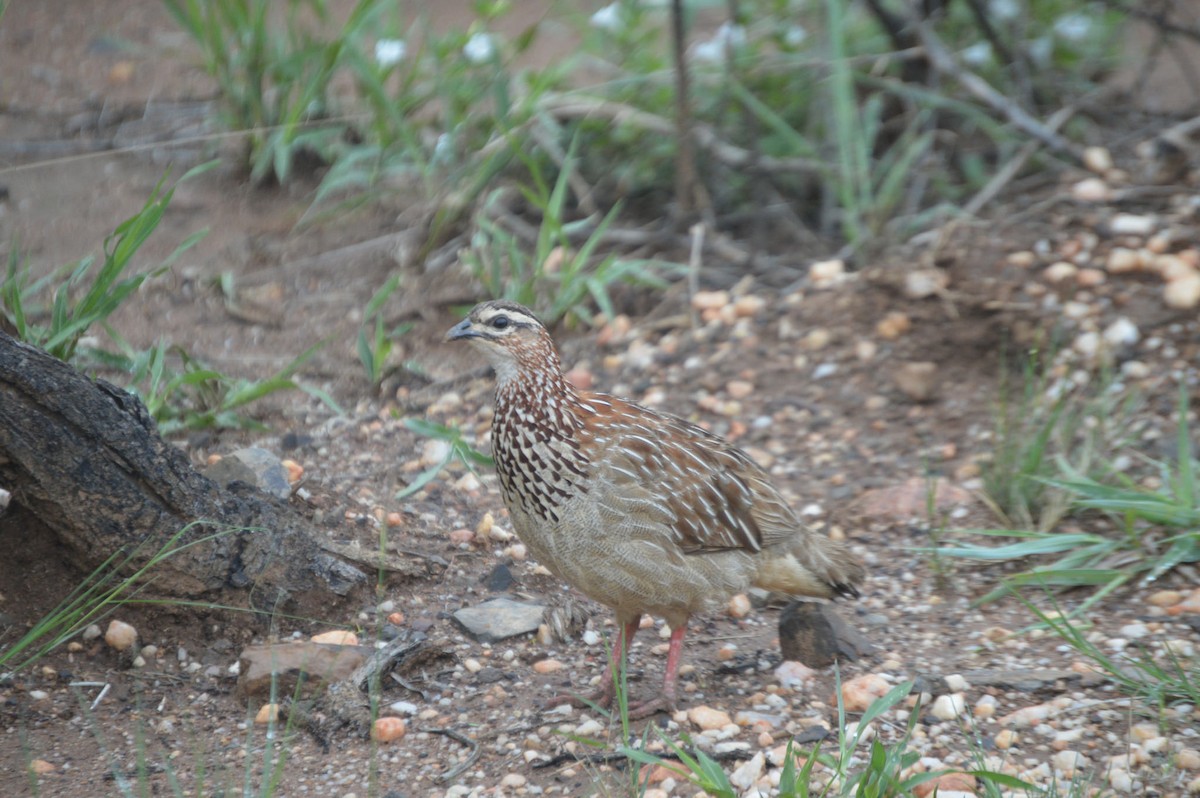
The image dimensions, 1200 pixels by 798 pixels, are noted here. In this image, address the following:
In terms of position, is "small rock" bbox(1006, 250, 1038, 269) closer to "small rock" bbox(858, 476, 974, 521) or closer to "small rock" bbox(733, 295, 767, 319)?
"small rock" bbox(733, 295, 767, 319)

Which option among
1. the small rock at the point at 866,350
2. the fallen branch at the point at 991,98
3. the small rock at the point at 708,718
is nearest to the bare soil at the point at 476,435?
the small rock at the point at 866,350

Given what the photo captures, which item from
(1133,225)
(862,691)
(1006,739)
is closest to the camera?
(1006,739)

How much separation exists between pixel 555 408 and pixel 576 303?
7.80 ft

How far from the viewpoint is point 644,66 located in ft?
25.4

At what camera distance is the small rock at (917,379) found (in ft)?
19.7

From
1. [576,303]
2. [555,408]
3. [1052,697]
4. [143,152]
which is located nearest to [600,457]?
[555,408]

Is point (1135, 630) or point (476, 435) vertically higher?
point (476, 435)

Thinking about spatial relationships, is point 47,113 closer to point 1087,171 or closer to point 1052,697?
point 1087,171

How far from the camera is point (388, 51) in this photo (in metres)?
7.53

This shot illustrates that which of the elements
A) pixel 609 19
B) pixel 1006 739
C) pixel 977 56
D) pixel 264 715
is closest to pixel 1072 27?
pixel 977 56

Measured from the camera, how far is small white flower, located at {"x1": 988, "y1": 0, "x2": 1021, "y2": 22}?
24.9 feet

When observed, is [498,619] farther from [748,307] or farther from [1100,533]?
[748,307]

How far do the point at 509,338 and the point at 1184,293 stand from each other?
11.0 ft

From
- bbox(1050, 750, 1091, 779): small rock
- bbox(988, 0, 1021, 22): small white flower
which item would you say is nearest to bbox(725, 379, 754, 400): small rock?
bbox(1050, 750, 1091, 779): small rock
